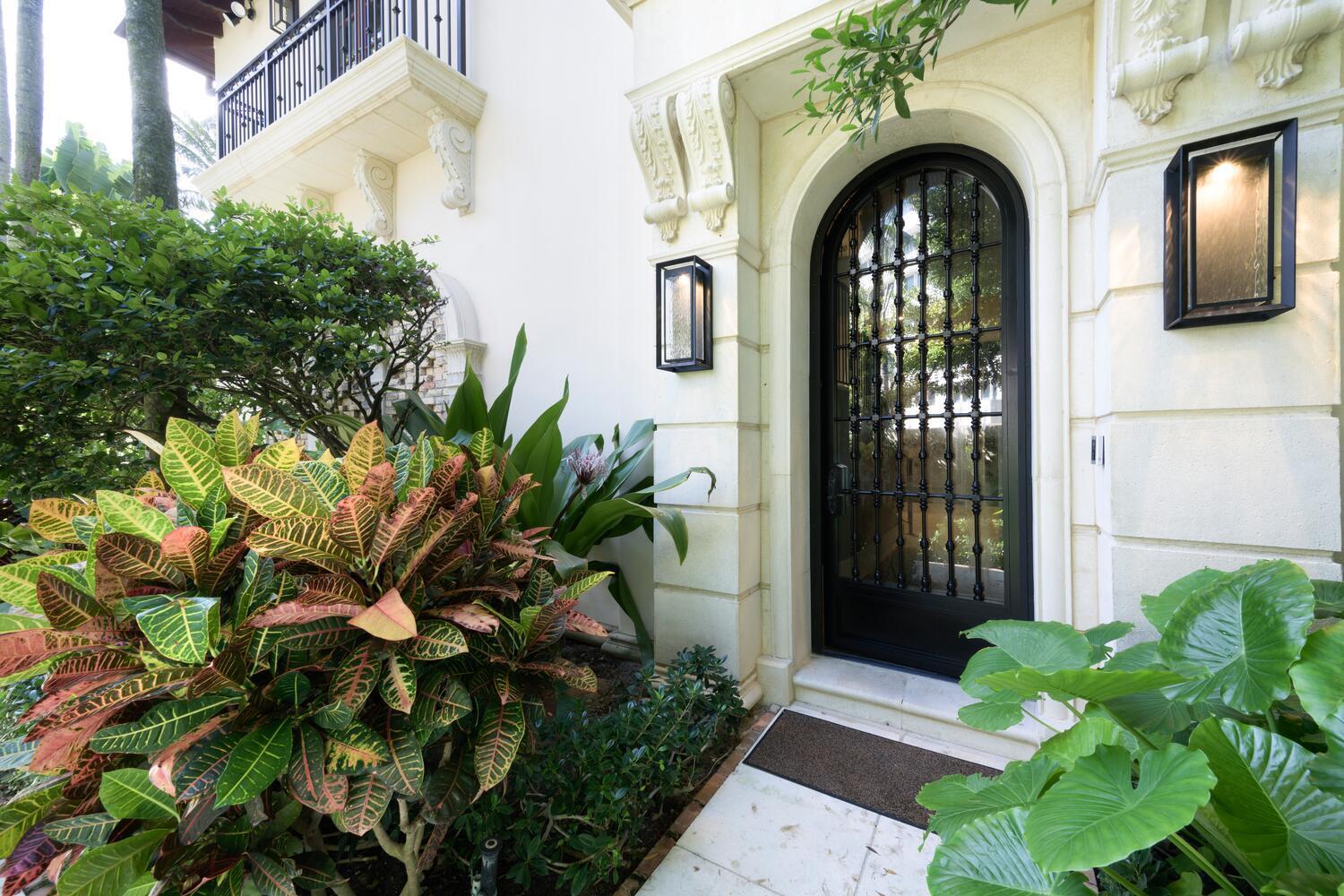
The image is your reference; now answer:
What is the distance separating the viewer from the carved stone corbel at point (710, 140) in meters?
2.04

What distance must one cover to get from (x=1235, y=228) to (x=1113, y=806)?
158cm

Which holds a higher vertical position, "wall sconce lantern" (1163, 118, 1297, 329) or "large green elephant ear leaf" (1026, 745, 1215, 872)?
"wall sconce lantern" (1163, 118, 1297, 329)

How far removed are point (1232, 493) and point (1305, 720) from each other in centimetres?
79

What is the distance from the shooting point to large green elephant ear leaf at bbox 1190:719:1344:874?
60cm

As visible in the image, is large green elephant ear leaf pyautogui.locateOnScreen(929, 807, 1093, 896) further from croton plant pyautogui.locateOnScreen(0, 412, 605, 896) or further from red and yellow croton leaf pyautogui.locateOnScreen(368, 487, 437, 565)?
red and yellow croton leaf pyautogui.locateOnScreen(368, 487, 437, 565)

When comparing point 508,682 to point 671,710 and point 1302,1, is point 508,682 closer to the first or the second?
point 671,710

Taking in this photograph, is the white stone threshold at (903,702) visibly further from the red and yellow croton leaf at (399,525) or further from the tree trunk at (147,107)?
the tree trunk at (147,107)


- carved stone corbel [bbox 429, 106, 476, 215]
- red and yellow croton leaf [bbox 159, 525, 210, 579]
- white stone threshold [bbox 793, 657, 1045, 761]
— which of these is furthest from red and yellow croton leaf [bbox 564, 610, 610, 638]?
carved stone corbel [bbox 429, 106, 476, 215]

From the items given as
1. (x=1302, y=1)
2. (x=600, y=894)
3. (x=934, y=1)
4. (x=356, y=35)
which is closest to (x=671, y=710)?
(x=600, y=894)

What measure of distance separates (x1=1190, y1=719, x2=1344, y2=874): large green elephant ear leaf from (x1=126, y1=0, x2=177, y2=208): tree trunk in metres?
4.76

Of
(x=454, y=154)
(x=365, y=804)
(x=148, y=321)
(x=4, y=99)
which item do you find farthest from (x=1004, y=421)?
(x=4, y=99)

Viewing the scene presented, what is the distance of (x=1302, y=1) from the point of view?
127 centimetres

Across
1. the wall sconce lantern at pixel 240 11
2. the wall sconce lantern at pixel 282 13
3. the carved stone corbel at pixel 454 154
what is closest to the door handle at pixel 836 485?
the carved stone corbel at pixel 454 154

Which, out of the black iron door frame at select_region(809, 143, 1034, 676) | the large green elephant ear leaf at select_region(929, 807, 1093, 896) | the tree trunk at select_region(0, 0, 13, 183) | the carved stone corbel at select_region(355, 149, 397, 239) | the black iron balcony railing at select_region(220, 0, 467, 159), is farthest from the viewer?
the tree trunk at select_region(0, 0, 13, 183)
